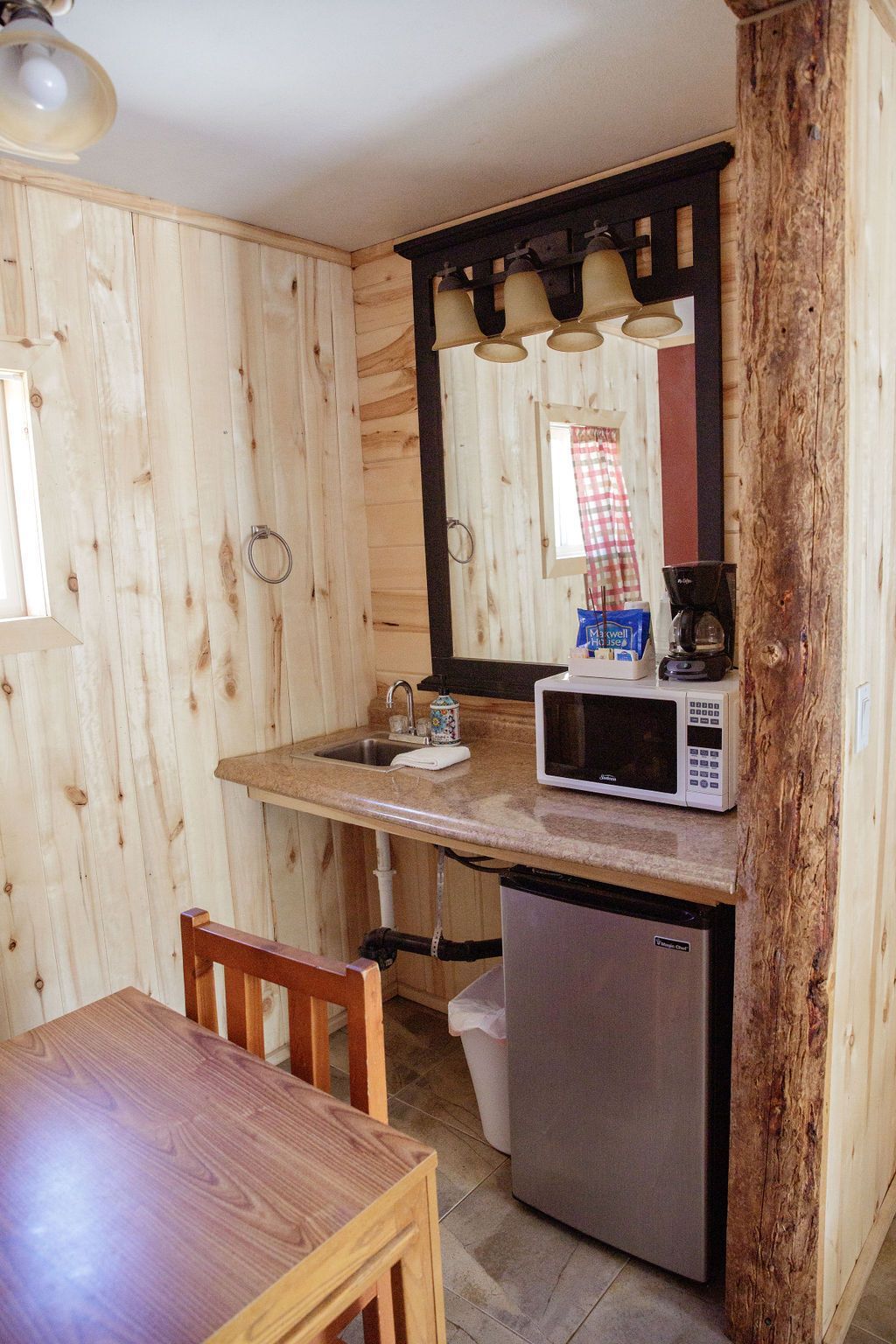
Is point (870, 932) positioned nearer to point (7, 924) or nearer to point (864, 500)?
point (864, 500)

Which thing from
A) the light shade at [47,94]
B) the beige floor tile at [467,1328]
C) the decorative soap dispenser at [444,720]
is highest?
the light shade at [47,94]

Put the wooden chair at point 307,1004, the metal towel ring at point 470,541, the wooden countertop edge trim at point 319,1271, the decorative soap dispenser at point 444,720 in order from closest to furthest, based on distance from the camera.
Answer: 1. the wooden countertop edge trim at point 319,1271
2. the wooden chair at point 307,1004
3. the decorative soap dispenser at point 444,720
4. the metal towel ring at point 470,541

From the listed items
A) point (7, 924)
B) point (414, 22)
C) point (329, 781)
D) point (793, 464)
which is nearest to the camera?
point (793, 464)

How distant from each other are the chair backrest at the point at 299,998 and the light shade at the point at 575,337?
5.46ft

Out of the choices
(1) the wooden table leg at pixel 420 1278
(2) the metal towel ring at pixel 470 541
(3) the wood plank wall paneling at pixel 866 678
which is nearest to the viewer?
(1) the wooden table leg at pixel 420 1278

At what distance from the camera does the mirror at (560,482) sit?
224 centimetres

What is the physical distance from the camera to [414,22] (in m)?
1.58

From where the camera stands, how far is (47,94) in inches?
46.1

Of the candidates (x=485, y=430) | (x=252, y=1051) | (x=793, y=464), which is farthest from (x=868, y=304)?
(x=252, y=1051)

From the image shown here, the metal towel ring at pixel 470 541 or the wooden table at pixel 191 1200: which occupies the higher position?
the metal towel ring at pixel 470 541

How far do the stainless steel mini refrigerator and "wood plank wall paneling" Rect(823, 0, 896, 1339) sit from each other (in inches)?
8.8

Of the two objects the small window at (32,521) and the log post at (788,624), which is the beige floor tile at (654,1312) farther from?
the small window at (32,521)

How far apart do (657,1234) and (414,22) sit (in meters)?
2.32

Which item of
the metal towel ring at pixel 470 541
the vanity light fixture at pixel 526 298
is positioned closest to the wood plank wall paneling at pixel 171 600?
the metal towel ring at pixel 470 541
